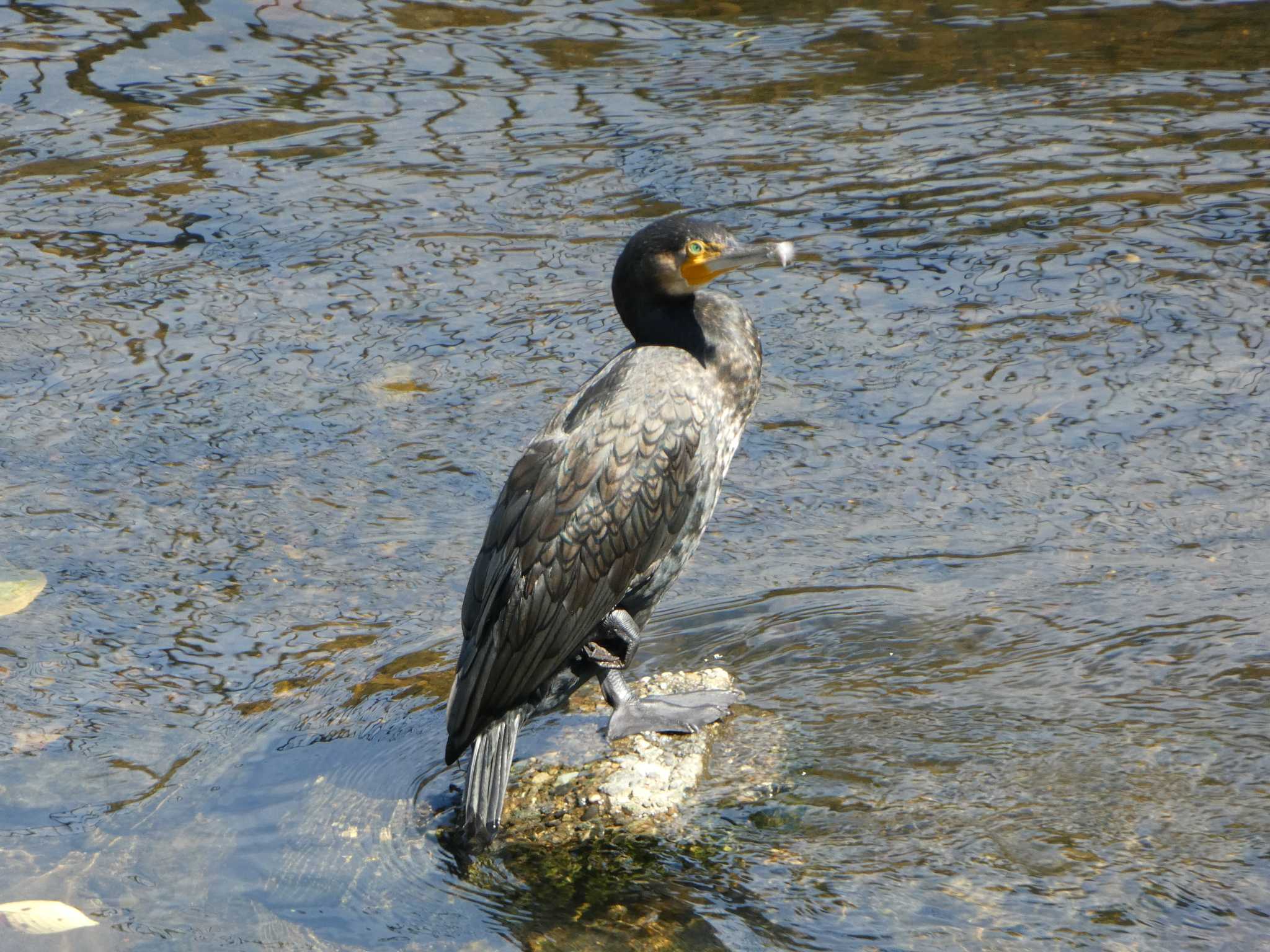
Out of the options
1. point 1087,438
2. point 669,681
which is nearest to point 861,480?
point 1087,438

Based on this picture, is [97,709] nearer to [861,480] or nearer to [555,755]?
[555,755]

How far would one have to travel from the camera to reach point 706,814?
11.2 feet

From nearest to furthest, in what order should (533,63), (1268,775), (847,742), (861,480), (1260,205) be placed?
(1268,775) → (847,742) → (861,480) → (1260,205) → (533,63)

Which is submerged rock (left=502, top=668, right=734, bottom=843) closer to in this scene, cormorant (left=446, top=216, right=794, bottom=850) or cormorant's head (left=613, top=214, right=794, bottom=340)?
cormorant (left=446, top=216, right=794, bottom=850)

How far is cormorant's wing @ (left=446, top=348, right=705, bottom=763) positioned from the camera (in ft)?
11.4

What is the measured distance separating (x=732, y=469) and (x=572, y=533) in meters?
1.43

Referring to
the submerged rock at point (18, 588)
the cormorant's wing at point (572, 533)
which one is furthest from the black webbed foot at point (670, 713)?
the submerged rock at point (18, 588)

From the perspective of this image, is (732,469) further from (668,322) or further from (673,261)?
(673,261)

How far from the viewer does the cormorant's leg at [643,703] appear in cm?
365

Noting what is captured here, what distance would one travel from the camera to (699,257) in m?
3.85

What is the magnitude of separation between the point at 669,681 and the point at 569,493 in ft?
2.19

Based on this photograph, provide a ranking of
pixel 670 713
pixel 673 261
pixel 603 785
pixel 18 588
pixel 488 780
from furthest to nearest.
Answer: pixel 18 588 → pixel 673 261 → pixel 670 713 → pixel 603 785 → pixel 488 780

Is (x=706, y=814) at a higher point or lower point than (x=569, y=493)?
lower

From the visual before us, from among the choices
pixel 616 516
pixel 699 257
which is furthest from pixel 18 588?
pixel 699 257
